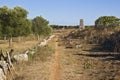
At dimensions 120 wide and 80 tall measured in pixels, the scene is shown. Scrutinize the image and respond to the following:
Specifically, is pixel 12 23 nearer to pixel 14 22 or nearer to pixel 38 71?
pixel 14 22

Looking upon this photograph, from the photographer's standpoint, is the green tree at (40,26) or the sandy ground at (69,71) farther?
the green tree at (40,26)

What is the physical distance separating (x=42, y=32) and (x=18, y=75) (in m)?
56.6

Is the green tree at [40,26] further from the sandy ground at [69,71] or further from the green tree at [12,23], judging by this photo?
the sandy ground at [69,71]

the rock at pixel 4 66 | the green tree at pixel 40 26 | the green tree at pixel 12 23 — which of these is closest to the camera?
the rock at pixel 4 66

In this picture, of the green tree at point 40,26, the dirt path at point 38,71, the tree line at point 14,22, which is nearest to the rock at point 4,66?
the dirt path at point 38,71

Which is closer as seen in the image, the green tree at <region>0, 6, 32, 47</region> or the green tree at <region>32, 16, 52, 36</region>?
the green tree at <region>0, 6, 32, 47</region>

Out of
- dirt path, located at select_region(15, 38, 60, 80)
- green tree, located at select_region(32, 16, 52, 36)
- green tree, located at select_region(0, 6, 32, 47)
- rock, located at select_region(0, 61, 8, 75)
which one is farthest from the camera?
green tree, located at select_region(32, 16, 52, 36)

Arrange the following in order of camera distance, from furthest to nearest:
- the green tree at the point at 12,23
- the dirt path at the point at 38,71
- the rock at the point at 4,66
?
the green tree at the point at 12,23
the dirt path at the point at 38,71
the rock at the point at 4,66

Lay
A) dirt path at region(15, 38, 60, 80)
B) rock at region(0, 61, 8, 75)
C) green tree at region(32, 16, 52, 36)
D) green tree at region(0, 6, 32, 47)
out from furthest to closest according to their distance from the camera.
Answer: green tree at region(32, 16, 52, 36), green tree at region(0, 6, 32, 47), dirt path at region(15, 38, 60, 80), rock at region(0, 61, 8, 75)

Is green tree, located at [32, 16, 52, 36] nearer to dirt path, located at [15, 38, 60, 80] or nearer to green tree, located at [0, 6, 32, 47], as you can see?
green tree, located at [0, 6, 32, 47]

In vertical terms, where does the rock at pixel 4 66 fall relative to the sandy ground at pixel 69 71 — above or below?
above

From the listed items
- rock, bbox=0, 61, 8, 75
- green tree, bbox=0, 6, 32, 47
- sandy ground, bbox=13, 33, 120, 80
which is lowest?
sandy ground, bbox=13, 33, 120, 80

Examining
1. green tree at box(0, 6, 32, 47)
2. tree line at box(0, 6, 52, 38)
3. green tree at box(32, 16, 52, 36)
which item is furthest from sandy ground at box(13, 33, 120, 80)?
green tree at box(32, 16, 52, 36)

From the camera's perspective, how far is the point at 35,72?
19.6 m
